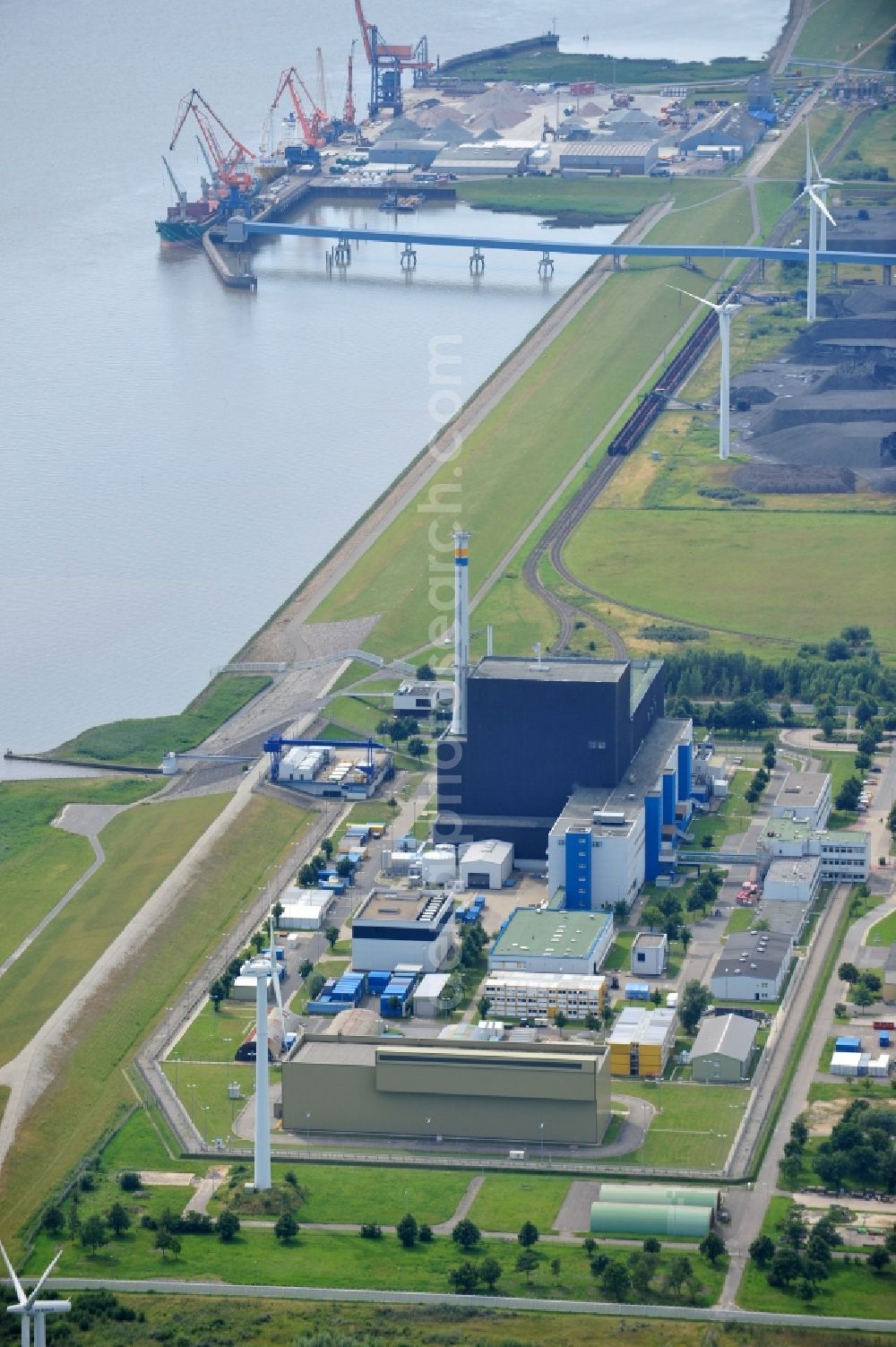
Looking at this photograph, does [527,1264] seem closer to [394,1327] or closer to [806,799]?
[394,1327]

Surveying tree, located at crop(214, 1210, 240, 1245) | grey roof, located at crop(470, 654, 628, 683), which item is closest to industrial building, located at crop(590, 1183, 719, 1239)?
tree, located at crop(214, 1210, 240, 1245)

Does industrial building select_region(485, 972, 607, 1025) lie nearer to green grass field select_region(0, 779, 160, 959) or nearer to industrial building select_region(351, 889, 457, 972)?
industrial building select_region(351, 889, 457, 972)

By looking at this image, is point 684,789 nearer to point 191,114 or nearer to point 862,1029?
point 862,1029

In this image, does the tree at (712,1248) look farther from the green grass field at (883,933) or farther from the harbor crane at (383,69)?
the harbor crane at (383,69)

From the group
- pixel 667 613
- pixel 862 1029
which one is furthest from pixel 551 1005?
pixel 667 613

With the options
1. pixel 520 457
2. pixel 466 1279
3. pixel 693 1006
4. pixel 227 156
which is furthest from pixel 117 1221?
pixel 227 156
